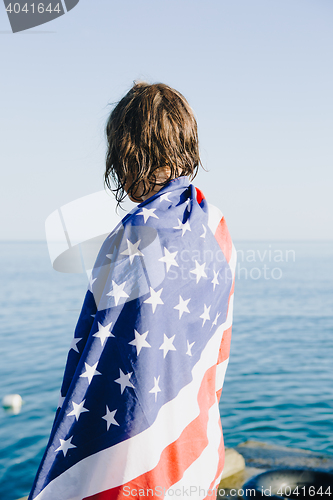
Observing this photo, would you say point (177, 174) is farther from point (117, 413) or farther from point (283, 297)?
Result: point (283, 297)

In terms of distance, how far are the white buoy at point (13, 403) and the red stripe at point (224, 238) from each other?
6727 millimetres

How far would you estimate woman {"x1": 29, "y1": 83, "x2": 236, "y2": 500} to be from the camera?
102cm

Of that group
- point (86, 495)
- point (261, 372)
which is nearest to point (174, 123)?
point (86, 495)

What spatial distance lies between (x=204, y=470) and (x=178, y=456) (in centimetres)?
14

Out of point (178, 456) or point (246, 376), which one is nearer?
point (178, 456)

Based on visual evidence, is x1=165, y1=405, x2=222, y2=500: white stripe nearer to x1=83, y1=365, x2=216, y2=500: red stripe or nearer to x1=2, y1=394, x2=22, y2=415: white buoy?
x1=83, y1=365, x2=216, y2=500: red stripe

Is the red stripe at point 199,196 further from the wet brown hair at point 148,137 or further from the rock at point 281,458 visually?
the rock at point 281,458

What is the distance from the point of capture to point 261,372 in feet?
28.8

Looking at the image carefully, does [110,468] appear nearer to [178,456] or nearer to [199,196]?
[178,456]

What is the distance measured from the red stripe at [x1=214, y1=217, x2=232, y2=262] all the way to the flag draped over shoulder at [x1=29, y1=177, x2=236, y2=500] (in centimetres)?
13

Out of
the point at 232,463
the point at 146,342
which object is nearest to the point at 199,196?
the point at 146,342

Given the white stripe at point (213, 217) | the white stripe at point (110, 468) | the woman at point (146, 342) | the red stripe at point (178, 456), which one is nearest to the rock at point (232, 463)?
the woman at point (146, 342)

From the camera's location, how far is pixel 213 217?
4.19 ft

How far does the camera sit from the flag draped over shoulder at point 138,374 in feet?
3.35
